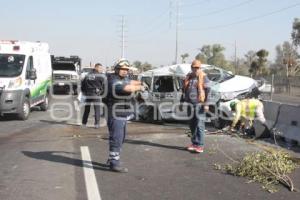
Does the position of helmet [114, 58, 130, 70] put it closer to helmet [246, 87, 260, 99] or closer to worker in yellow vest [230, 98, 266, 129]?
worker in yellow vest [230, 98, 266, 129]

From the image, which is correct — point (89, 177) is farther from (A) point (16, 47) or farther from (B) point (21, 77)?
(A) point (16, 47)

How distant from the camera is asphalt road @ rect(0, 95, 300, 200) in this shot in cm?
701

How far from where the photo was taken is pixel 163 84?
1630cm

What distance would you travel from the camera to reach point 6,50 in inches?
716

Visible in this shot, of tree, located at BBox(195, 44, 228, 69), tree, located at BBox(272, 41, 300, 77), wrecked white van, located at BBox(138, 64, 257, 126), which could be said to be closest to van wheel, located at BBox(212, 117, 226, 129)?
wrecked white van, located at BBox(138, 64, 257, 126)

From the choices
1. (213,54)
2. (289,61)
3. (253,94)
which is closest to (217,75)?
(253,94)

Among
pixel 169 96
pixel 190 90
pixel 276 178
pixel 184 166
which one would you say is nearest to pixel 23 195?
pixel 184 166

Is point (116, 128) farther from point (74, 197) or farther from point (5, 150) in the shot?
point (5, 150)

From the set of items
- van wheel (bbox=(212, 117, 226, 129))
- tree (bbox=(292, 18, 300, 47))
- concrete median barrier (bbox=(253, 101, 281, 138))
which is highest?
tree (bbox=(292, 18, 300, 47))

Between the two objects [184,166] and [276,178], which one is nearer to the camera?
[276,178]

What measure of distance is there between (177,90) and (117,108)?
760 centimetres

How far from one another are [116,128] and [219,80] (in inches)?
292

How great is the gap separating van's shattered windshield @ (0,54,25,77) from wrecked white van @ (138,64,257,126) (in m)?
4.11

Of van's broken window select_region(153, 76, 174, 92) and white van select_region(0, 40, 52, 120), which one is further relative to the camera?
white van select_region(0, 40, 52, 120)
